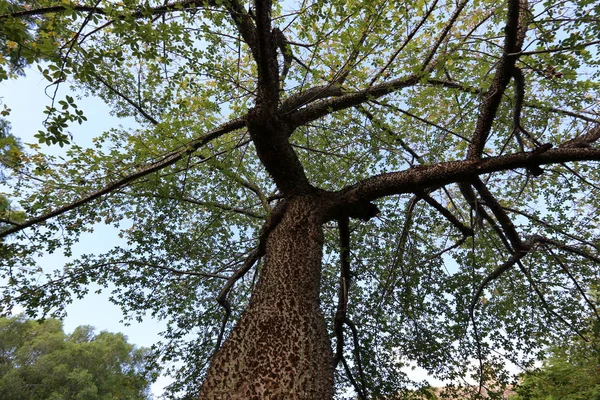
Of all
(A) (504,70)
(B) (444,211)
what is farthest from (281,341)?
(A) (504,70)

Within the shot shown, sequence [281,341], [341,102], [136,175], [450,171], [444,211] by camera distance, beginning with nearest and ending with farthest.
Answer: [281,341]
[450,171]
[136,175]
[444,211]
[341,102]

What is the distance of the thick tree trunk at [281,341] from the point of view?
2.10 metres

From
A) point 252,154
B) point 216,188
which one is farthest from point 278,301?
point 252,154

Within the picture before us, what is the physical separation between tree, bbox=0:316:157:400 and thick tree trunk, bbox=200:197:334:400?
17.1 metres

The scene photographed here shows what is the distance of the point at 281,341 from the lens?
2381 millimetres

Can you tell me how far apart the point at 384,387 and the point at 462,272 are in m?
2.25

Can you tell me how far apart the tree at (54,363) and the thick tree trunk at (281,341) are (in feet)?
56.0

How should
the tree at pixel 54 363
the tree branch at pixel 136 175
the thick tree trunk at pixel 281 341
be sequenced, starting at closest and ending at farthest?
the thick tree trunk at pixel 281 341, the tree branch at pixel 136 175, the tree at pixel 54 363

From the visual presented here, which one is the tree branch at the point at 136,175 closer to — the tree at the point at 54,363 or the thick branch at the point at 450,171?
the thick branch at the point at 450,171

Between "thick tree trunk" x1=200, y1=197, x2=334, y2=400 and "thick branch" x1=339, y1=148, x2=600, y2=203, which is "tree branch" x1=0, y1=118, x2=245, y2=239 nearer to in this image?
"thick tree trunk" x1=200, y1=197, x2=334, y2=400

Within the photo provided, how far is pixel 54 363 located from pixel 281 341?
24.2 metres

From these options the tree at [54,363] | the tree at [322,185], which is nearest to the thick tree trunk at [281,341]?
the tree at [322,185]

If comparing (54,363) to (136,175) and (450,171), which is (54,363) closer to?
(136,175)

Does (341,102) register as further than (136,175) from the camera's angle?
Yes
